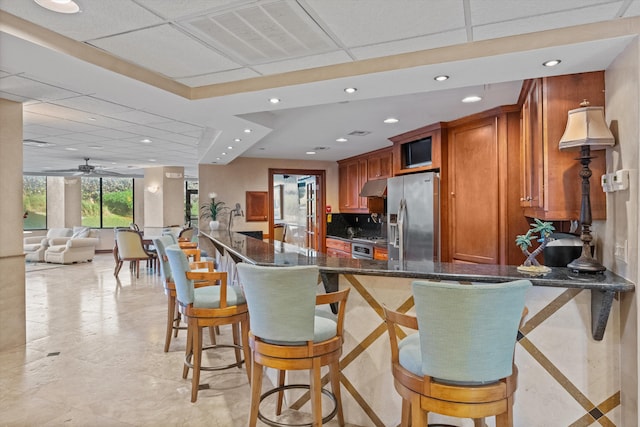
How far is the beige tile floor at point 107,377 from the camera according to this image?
246 centimetres

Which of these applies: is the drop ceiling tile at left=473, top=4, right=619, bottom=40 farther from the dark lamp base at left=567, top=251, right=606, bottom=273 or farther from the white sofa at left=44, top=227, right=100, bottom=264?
the white sofa at left=44, top=227, right=100, bottom=264

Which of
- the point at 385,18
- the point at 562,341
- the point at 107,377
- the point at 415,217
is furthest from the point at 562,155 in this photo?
the point at 107,377

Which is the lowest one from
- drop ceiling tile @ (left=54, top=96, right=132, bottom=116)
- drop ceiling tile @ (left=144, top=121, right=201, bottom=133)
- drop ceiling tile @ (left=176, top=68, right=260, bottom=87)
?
drop ceiling tile @ (left=176, top=68, right=260, bottom=87)

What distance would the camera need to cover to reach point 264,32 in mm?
2076

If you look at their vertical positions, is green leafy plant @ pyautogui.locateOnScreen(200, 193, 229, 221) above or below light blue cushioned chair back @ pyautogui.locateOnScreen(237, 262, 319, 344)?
above

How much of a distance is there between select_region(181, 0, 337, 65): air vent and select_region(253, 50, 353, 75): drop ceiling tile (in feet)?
0.20

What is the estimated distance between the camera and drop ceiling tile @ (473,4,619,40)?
71.7 inches

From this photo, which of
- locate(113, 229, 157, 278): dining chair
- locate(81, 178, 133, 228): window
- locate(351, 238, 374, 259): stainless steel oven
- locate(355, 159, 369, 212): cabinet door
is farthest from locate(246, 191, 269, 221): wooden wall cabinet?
locate(81, 178, 133, 228): window

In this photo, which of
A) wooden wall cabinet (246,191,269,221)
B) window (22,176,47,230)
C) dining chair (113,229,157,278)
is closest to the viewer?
wooden wall cabinet (246,191,269,221)

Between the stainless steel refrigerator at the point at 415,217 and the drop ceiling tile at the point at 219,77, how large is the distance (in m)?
2.51

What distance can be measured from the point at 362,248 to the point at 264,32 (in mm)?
4565

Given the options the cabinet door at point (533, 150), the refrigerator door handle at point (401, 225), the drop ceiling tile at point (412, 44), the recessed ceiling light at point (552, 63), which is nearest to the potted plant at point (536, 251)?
the cabinet door at point (533, 150)

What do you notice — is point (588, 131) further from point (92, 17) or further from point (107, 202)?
point (107, 202)

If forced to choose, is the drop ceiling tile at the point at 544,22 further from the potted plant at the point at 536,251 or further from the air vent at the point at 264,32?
the potted plant at the point at 536,251
